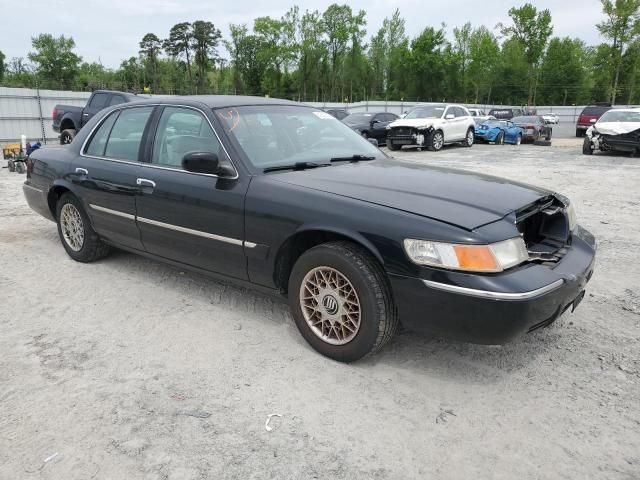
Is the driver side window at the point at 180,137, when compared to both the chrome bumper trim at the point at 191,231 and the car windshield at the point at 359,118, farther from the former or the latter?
the car windshield at the point at 359,118

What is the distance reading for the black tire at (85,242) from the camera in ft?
15.6

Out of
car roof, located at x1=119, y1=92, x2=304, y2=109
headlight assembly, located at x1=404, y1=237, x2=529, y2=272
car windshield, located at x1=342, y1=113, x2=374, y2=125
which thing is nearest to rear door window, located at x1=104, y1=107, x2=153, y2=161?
car roof, located at x1=119, y1=92, x2=304, y2=109

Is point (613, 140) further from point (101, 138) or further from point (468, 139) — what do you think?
point (101, 138)

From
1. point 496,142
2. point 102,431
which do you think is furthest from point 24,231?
point 496,142

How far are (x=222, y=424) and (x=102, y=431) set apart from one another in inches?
22.5

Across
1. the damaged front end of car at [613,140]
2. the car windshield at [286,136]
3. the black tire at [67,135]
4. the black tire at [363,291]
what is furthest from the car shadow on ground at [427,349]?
the damaged front end of car at [613,140]

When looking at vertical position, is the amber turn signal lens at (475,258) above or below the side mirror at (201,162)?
below

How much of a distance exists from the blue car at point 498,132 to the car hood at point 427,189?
62.4 ft

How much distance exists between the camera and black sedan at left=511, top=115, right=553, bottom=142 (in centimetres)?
2234

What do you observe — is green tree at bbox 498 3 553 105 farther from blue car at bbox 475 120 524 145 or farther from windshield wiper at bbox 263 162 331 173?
windshield wiper at bbox 263 162 331 173

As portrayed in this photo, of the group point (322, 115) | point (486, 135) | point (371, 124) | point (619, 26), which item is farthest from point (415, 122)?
point (619, 26)

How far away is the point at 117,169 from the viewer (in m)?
4.25

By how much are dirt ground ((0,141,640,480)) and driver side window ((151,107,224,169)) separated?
112 cm

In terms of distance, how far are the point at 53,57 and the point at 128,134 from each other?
79.0m
